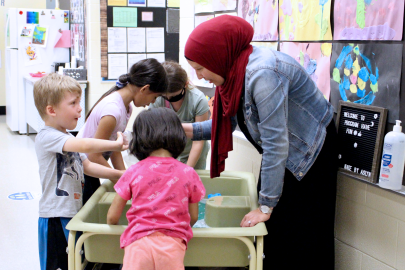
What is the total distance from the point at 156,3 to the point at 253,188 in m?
3.85

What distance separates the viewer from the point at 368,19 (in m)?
1.70

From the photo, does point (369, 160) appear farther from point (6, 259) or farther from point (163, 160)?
point (6, 259)

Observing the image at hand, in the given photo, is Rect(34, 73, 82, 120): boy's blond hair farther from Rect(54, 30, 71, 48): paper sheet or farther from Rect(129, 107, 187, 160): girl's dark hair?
Rect(54, 30, 71, 48): paper sheet

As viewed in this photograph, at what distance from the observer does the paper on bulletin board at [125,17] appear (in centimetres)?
516

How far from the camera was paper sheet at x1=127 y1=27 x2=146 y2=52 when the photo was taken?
5.29 meters

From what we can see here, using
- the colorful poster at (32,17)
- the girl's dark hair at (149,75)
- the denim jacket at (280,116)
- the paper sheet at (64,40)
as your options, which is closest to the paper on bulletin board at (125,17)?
the paper sheet at (64,40)

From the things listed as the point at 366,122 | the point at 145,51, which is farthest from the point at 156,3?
the point at 366,122

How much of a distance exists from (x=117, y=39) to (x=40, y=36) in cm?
136

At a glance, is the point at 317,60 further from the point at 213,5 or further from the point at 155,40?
the point at 155,40

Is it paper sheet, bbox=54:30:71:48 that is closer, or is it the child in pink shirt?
the child in pink shirt

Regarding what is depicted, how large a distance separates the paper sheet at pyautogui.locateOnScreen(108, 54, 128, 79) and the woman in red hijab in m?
3.81

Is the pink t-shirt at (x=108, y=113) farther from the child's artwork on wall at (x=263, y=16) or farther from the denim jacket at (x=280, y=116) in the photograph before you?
the child's artwork on wall at (x=263, y=16)

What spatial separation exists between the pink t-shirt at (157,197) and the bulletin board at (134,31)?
4109mm

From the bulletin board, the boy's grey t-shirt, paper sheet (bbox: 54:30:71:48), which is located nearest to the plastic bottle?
the boy's grey t-shirt
